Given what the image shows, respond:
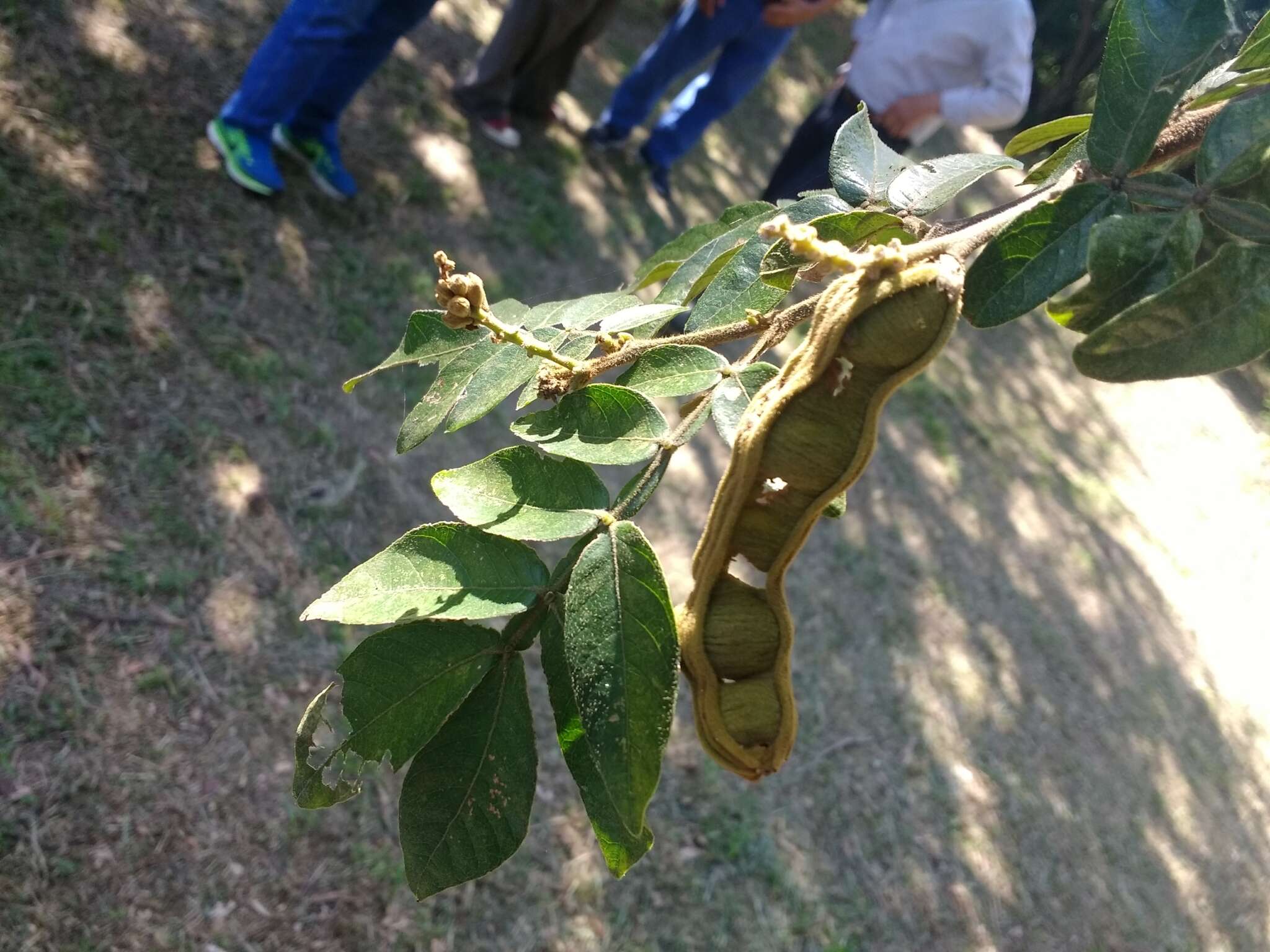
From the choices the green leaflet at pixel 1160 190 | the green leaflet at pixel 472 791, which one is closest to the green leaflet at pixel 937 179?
→ the green leaflet at pixel 1160 190

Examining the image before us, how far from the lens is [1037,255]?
845mm

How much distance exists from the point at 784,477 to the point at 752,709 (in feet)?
0.66

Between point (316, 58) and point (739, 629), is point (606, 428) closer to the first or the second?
point (739, 629)

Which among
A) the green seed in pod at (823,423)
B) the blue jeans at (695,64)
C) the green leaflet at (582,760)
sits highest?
the green seed in pod at (823,423)

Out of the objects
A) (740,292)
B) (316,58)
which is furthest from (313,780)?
(316,58)

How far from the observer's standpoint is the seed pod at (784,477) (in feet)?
2.16

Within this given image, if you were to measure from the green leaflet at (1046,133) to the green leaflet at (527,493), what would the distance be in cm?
72

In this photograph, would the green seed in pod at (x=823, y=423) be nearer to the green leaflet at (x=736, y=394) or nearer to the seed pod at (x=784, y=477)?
the seed pod at (x=784, y=477)

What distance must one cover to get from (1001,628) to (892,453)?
1039 mm

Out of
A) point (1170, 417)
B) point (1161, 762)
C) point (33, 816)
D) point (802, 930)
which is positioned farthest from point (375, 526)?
point (1170, 417)

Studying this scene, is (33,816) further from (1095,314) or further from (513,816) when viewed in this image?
(1095,314)

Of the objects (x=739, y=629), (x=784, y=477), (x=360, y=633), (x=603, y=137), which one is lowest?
(x=360, y=633)

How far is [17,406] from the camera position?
2684 millimetres

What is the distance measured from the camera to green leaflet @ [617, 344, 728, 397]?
0.88 metres
